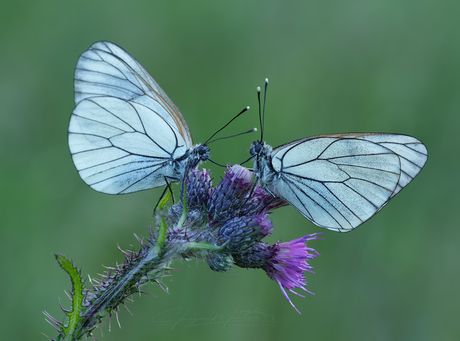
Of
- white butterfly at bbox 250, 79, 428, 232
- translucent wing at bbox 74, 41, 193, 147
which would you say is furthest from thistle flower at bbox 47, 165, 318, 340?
translucent wing at bbox 74, 41, 193, 147

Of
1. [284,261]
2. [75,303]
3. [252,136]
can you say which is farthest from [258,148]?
[252,136]

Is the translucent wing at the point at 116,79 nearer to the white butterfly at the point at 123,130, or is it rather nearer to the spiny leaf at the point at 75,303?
the white butterfly at the point at 123,130

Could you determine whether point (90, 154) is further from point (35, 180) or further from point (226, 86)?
point (226, 86)

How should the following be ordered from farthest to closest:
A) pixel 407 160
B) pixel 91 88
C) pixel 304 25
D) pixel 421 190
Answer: pixel 304 25
pixel 421 190
pixel 91 88
pixel 407 160

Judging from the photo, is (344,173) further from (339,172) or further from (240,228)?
(240,228)

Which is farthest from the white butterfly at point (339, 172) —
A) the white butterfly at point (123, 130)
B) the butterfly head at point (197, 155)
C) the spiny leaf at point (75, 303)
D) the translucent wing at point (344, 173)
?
the spiny leaf at point (75, 303)

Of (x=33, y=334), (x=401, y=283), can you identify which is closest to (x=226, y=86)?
(x=401, y=283)
